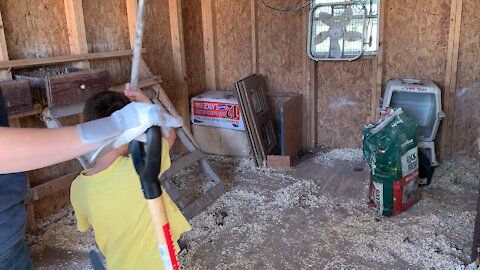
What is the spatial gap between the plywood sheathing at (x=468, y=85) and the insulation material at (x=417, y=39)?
0.42 feet

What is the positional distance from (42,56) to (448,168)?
3.14 metres

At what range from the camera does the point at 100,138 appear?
0.76 metres

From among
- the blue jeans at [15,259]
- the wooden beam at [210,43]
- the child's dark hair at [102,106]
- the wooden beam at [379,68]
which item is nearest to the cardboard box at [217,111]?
the wooden beam at [210,43]

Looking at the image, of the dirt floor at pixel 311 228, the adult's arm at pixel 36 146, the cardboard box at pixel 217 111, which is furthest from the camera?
the cardboard box at pixel 217 111

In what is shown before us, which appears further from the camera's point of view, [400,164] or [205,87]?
[205,87]

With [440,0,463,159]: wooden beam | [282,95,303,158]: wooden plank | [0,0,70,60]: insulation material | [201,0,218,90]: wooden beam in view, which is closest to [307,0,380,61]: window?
[282,95,303,158]: wooden plank

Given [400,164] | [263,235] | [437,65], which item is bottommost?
[263,235]

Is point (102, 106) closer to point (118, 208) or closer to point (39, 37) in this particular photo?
point (118, 208)

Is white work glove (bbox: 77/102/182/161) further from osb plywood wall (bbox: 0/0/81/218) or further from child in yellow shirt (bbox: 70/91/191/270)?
osb plywood wall (bbox: 0/0/81/218)

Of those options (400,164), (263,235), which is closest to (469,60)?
(400,164)

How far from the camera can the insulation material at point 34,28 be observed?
2.63 metres

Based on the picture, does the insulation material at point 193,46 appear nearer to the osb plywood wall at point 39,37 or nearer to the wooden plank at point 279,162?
the wooden plank at point 279,162

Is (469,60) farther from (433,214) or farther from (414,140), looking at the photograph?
(433,214)

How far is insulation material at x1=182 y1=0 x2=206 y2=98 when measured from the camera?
4.11 meters
